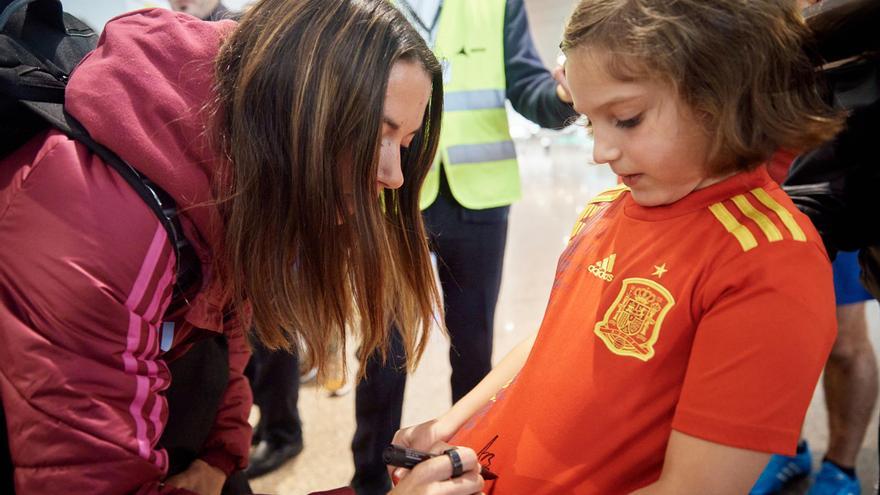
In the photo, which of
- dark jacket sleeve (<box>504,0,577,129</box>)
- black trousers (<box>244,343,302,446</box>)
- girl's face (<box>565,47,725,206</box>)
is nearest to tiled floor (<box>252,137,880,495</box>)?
black trousers (<box>244,343,302,446</box>)

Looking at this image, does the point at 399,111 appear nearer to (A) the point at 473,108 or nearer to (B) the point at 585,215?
(B) the point at 585,215

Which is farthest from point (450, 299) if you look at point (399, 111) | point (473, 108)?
point (399, 111)

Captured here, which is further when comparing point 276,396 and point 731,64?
point 276,396

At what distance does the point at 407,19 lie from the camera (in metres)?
0.84

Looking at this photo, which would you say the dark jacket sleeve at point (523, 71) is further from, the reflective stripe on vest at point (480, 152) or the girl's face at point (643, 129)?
the girl's face at point (643, 129)

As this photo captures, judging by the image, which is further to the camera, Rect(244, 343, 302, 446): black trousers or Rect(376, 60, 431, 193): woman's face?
Rect(244, 343, 302, 446): black trousers

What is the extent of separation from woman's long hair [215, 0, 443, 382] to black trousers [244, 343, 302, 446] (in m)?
1.00

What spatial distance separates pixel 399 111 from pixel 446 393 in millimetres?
1456

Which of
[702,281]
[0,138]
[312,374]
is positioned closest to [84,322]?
[0,138]

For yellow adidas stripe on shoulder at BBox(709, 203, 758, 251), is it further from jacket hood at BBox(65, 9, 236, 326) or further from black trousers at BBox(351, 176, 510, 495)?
black trousers at BBox(351, 176, 510, 495)

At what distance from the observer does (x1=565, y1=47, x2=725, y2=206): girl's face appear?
70 centimetres

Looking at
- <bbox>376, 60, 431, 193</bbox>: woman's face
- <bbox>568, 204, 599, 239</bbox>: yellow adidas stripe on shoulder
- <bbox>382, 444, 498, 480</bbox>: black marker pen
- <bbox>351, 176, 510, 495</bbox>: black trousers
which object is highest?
<bbox>376, 60, 431, 193</bbox>: woman's face

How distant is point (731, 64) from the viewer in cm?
67

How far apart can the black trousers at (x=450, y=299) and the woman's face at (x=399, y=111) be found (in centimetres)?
68
